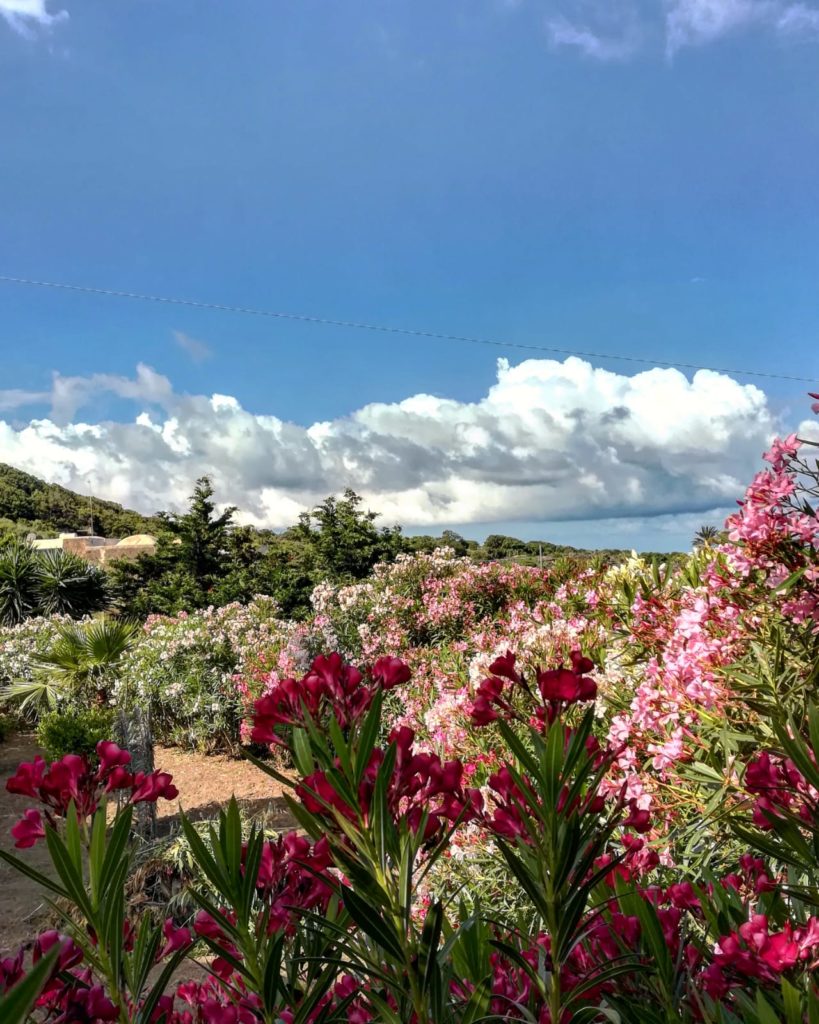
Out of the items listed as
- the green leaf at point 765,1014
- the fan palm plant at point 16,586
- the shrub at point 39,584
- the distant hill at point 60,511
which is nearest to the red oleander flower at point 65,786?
the green leaf at point 765,1014

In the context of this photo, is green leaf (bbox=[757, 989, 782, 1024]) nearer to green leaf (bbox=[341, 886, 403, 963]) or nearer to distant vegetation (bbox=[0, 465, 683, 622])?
green leaf (bbox=[341, 886, 403, 963])

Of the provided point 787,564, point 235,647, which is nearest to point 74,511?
point 235,647

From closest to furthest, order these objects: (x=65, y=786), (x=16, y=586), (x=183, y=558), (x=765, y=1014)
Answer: (x=765, y=1014) → (x=65, y=786) → (x=16, y=586) → (x=183, y=558)

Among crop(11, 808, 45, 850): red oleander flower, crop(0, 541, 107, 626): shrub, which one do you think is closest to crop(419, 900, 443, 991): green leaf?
crop(11, 808, 45, 850): red oleander flower

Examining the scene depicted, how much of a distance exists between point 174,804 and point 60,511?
54.0 meters

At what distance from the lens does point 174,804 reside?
26.6 ft

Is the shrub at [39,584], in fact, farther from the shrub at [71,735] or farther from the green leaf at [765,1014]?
the green leaf at [765,1014]

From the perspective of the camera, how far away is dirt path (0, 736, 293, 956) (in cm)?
547

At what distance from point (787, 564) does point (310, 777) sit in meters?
2.18

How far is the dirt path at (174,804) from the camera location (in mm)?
5469

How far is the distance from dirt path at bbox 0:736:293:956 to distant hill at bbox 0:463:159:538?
41.2 meters

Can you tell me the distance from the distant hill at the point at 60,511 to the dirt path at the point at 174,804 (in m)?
41.2

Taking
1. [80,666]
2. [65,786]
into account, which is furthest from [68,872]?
[80,666]

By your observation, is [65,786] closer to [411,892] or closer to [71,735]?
[411,892]
